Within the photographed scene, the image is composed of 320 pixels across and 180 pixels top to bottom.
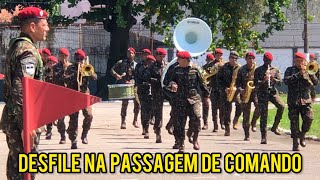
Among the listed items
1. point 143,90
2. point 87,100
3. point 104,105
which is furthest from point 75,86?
point 104,105

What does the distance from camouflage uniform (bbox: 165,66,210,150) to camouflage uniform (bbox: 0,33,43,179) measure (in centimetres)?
722

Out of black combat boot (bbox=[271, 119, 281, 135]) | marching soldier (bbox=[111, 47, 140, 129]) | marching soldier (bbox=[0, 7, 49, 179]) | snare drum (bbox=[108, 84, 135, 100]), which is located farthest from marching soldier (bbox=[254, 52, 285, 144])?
marching soldier (bbox=[0, 7, 49, 179])

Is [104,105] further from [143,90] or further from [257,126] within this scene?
[143,90]

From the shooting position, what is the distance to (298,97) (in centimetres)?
1609

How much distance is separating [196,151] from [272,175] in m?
3.26

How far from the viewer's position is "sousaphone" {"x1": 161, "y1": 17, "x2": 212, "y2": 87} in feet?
59.9

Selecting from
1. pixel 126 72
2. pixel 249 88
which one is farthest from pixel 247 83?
pixel 126 72

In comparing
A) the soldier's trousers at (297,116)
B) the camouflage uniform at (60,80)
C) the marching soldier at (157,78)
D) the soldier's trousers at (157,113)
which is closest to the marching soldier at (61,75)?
the camouflage uniform at (60,80)

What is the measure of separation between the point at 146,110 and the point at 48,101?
40.8 ft

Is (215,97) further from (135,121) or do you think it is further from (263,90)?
(263,90)

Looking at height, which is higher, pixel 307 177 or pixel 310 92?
pixel 310 92

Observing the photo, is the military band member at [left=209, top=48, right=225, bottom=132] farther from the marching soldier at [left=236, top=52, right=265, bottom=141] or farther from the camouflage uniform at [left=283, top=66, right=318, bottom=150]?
the camouflage uniform at [left=283, top=66, right=318, bottom=150]

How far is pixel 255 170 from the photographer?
41.1 ft

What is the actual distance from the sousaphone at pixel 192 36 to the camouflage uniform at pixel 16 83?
1041 cm
